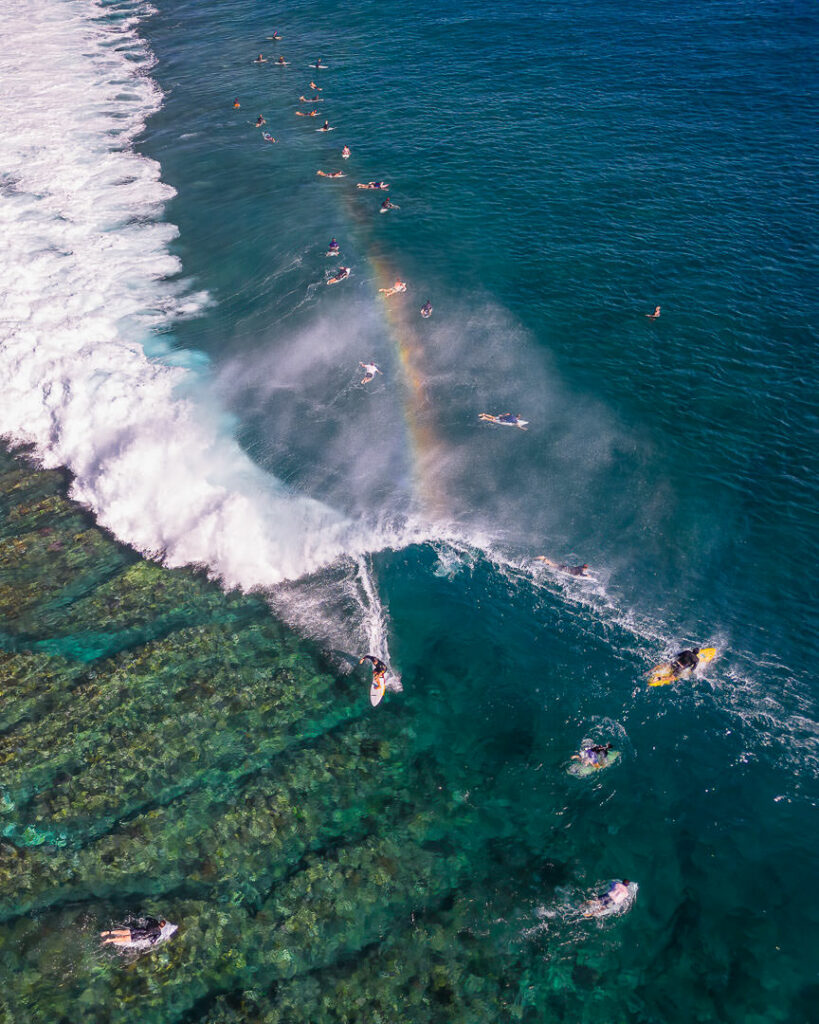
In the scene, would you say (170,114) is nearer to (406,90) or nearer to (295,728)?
(406,90)

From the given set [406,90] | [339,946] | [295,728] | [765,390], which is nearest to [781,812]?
[339,946]

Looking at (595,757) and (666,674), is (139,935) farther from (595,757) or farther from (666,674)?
(666,674)

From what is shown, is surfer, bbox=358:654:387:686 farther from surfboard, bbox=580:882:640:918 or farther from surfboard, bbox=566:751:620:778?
surfboard, bbox=580:882:640:918

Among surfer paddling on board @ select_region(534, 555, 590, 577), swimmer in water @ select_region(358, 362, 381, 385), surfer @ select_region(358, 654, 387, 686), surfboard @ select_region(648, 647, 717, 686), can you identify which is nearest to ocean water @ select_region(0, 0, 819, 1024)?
surfboard @ select_region(648, 647, 717, 686)

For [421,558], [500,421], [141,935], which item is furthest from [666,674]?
[141,935]

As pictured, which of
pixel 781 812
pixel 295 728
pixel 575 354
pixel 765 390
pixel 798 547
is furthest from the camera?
pixel 575 354

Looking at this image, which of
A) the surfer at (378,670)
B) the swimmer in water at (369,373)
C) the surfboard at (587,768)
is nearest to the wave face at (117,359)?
the surfer at (378,670)

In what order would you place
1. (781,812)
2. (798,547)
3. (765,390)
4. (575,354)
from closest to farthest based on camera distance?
(781,812), (798,547), (765,390), (575,354)
